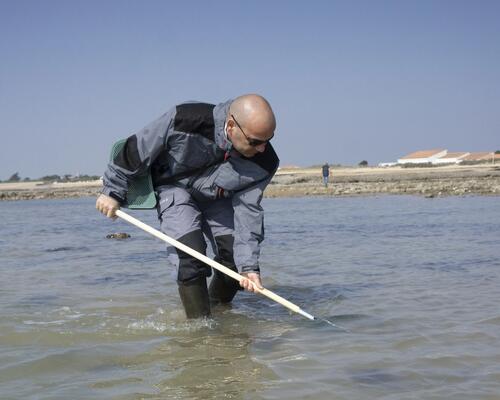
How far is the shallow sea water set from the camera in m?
3.50

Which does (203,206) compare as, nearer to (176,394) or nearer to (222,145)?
(222,145)

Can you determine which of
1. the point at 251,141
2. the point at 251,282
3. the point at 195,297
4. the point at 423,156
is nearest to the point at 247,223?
the point at 251,282

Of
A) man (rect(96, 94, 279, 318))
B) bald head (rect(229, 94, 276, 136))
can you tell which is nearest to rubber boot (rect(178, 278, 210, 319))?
man (rect(96, 94, 279, 318))

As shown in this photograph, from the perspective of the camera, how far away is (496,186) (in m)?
25.1

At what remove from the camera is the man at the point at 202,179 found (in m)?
4.64

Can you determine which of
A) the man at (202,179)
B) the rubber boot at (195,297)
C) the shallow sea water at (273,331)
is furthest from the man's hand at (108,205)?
the shallow sea water at (273,331)

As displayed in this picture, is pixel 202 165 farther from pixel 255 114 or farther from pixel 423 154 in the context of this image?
pixel 423 154

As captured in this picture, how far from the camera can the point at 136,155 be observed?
4.74 metres

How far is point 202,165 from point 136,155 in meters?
0.51

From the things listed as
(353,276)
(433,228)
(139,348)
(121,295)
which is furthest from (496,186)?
(139,348)

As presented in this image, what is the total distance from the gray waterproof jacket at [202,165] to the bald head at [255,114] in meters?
0.19

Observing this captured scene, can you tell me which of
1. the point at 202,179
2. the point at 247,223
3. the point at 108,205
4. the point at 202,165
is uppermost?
the point at 202,165

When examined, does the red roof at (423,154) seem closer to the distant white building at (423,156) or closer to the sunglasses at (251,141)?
the distant white building at (423,156)

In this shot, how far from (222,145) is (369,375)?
1.92 metres
